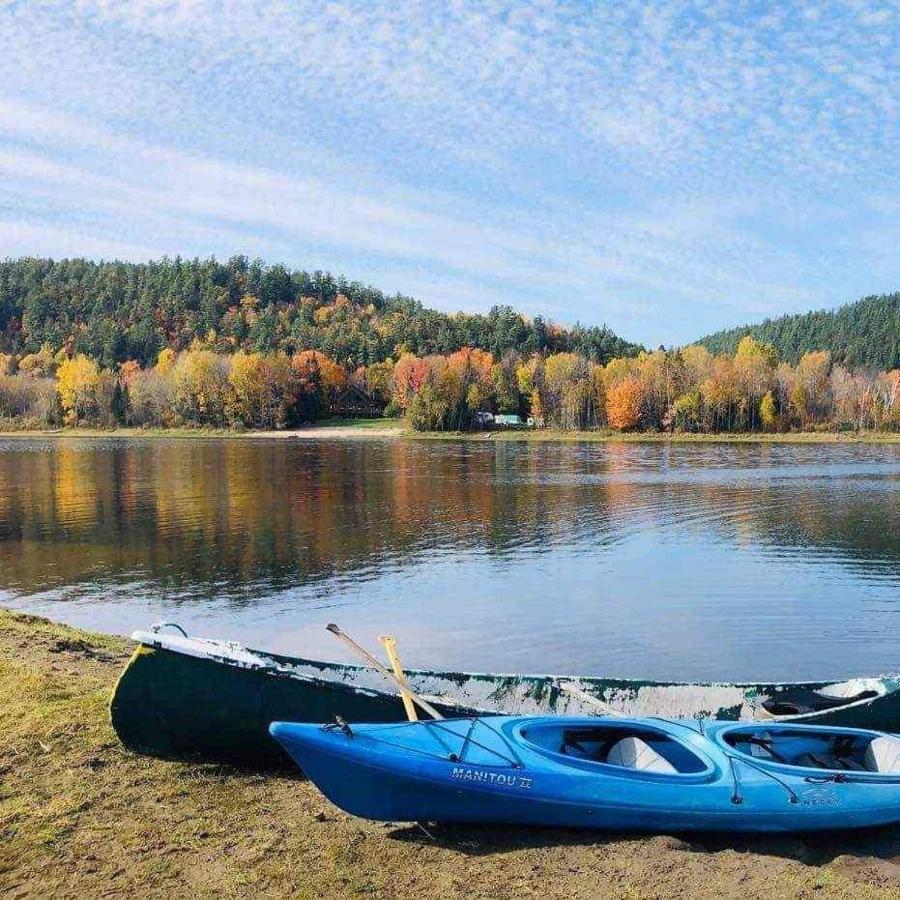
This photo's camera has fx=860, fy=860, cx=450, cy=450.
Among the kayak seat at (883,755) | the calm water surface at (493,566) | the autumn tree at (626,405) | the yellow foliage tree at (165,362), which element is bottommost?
the calm water surface at (493,566)

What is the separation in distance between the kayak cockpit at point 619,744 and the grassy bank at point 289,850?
86 centimetres

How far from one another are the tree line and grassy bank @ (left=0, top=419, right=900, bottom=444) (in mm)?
3128

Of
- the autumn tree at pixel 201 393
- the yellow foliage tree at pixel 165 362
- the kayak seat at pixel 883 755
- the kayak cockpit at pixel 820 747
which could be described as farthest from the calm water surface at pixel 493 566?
the yellow foliage tree at pixel 165 362

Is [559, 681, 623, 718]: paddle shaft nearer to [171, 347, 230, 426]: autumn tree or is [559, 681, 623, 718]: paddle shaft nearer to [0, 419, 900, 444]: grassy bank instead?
[0, 419, 900, 444]: grassy bank

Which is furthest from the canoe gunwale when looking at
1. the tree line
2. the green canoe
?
the tree line

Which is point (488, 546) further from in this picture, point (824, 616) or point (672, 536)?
point (824, 616)

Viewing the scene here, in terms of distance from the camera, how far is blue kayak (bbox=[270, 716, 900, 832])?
28.8ft

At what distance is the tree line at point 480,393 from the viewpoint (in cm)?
14000

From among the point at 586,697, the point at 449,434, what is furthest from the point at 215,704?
the point at 449,434

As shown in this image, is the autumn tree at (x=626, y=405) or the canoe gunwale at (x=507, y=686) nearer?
the canoe gunwale at (x=507, y=686)

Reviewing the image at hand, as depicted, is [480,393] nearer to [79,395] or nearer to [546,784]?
[79,395]

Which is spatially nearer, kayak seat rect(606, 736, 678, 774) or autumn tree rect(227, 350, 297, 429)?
kayak seat rect(606, 736, 678, 774)

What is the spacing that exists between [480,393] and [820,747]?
139 metres

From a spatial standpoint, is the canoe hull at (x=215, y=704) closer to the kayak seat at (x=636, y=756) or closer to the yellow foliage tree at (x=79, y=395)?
the kayak seat at (x=636, y=756)
